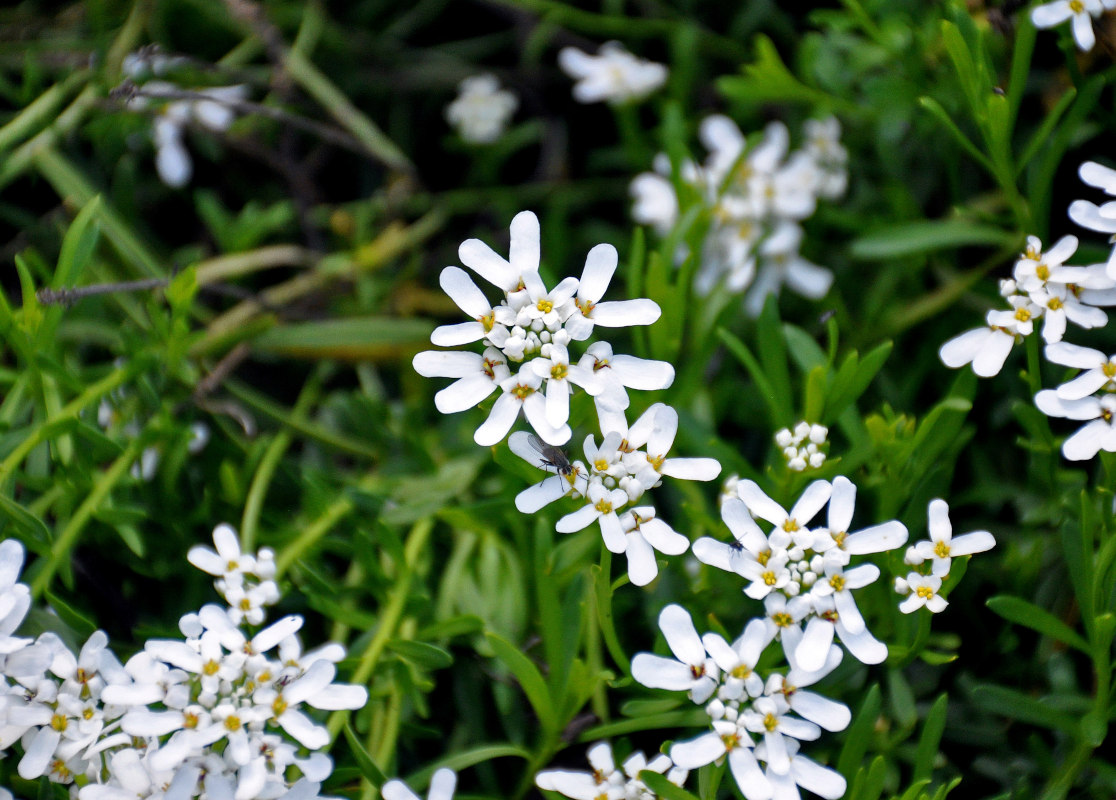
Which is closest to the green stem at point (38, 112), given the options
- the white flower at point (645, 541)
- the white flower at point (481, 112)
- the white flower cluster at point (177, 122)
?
the white flower cluster at point (177, 122)

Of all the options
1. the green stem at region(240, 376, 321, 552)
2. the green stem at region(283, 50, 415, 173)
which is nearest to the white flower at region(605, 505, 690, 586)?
the green stem at region(240, 376, 321, 552)

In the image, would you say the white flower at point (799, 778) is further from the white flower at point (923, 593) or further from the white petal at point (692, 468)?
the white petal at point (692, 468)

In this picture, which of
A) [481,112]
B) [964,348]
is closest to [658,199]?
[481,112]

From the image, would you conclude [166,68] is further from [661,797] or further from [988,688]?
[988,688]

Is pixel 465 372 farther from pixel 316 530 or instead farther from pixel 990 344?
pixel 990 344

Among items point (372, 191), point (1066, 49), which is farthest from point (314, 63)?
point (1066, 49)

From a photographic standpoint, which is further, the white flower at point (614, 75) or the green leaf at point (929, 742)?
the white flower at point (614, 75)

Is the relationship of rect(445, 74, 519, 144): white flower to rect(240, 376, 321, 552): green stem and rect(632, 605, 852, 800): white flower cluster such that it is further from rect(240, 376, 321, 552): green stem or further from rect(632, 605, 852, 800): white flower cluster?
rect(632, 605, 852, 800): white flower cluster
